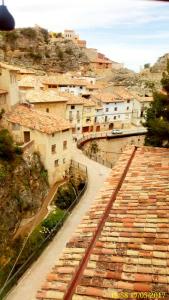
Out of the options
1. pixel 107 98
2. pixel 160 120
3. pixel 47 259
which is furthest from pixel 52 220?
pixel 107 98

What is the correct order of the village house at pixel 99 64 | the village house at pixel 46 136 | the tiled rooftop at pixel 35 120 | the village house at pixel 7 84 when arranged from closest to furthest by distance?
1. the village house at pixel 46 136
2. the tiled rooftop at pixel 35 120
3. the village house at pixel 7 84
4. the village house at pixel 99 64

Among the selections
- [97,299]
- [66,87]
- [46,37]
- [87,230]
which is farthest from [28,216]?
[46,37]

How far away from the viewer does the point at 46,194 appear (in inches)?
1195

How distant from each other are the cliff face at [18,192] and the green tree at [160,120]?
37.3 ft

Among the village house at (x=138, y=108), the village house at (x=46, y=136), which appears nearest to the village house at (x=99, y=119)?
the village house at (x=138, y=108)

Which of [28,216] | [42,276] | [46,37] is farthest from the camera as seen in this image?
[46,37]

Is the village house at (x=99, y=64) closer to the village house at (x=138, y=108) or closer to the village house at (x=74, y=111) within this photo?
the village house at (x=138, y=108)

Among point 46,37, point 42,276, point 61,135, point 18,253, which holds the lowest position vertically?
point 18,253

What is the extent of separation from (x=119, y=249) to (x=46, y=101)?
36.2 m

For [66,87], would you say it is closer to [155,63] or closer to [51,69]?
[51,69]

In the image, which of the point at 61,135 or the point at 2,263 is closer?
the point at 2,263

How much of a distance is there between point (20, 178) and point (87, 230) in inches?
850

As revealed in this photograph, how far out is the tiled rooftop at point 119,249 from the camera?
4773 mm

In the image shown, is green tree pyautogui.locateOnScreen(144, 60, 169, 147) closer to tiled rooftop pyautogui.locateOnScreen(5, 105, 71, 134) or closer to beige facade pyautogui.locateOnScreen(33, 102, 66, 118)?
tiled rooftop pyautogui.locateOnScreen(5, 105, 71, 134)
